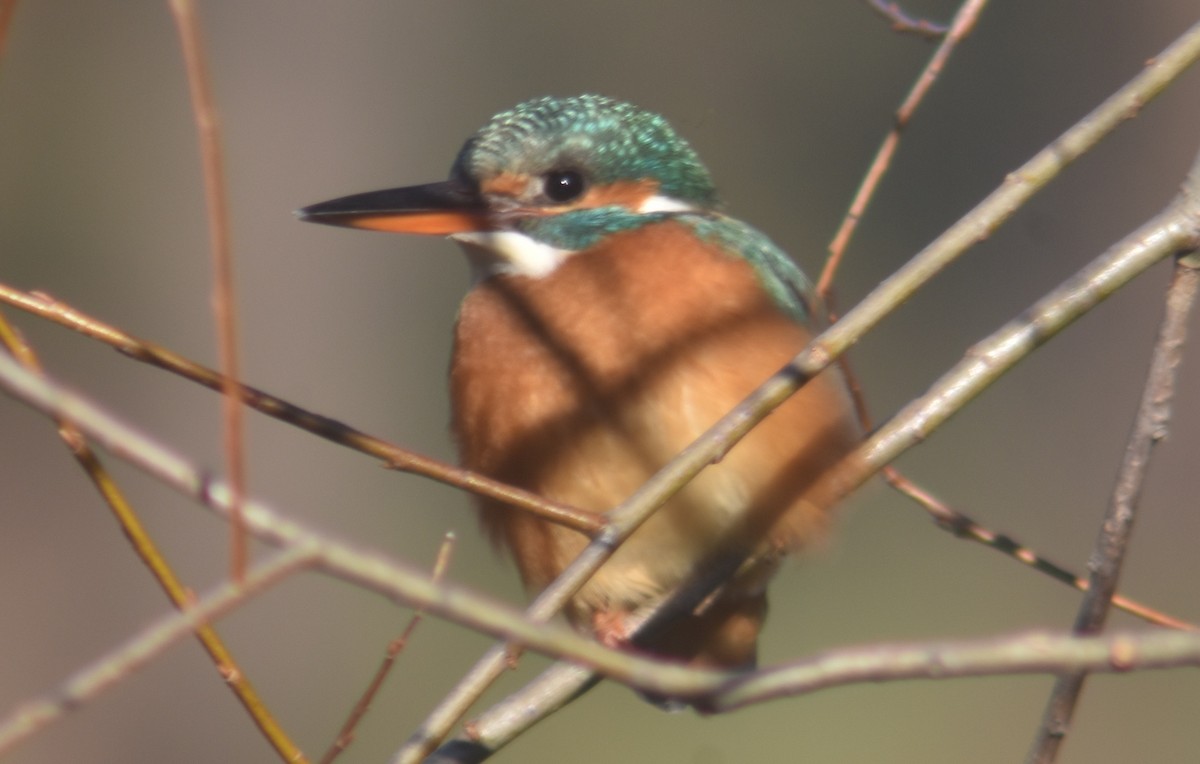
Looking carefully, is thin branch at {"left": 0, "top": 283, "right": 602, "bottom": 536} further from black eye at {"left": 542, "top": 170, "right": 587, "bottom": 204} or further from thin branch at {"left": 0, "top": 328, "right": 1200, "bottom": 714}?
black eye at {"left": 542, "top": 170, "right": 587, "bottom": 204}

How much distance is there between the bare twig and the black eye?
107 centimetres

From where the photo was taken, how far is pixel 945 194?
717 cm

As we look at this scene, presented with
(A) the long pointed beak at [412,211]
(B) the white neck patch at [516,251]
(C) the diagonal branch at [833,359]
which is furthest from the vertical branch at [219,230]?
(B) the white neck patch at [516,251]

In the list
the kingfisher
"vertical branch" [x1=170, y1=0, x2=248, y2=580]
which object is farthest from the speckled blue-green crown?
"vertical branch" [x1=170, y1=0, x2=248, y2=580]

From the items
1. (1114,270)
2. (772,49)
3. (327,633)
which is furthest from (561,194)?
(772,49)

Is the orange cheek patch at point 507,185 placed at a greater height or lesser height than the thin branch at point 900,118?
lesser

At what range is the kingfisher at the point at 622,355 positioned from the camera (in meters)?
2.10

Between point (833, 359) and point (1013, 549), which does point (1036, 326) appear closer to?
point (833, 359)

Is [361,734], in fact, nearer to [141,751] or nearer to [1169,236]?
[141,751]

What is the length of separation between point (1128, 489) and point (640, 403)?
741mm

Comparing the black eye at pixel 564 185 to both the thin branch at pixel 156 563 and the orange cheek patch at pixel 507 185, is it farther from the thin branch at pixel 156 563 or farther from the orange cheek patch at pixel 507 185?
the thin branch at pixel 156 563

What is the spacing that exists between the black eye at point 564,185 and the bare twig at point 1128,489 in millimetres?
1065

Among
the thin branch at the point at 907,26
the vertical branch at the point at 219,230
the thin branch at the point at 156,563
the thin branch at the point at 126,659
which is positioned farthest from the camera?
the thin branch at the point at 907,26

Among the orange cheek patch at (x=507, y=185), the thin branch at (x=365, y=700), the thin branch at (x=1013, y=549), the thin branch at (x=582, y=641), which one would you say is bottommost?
the thin branch at (x=365, y=700)
